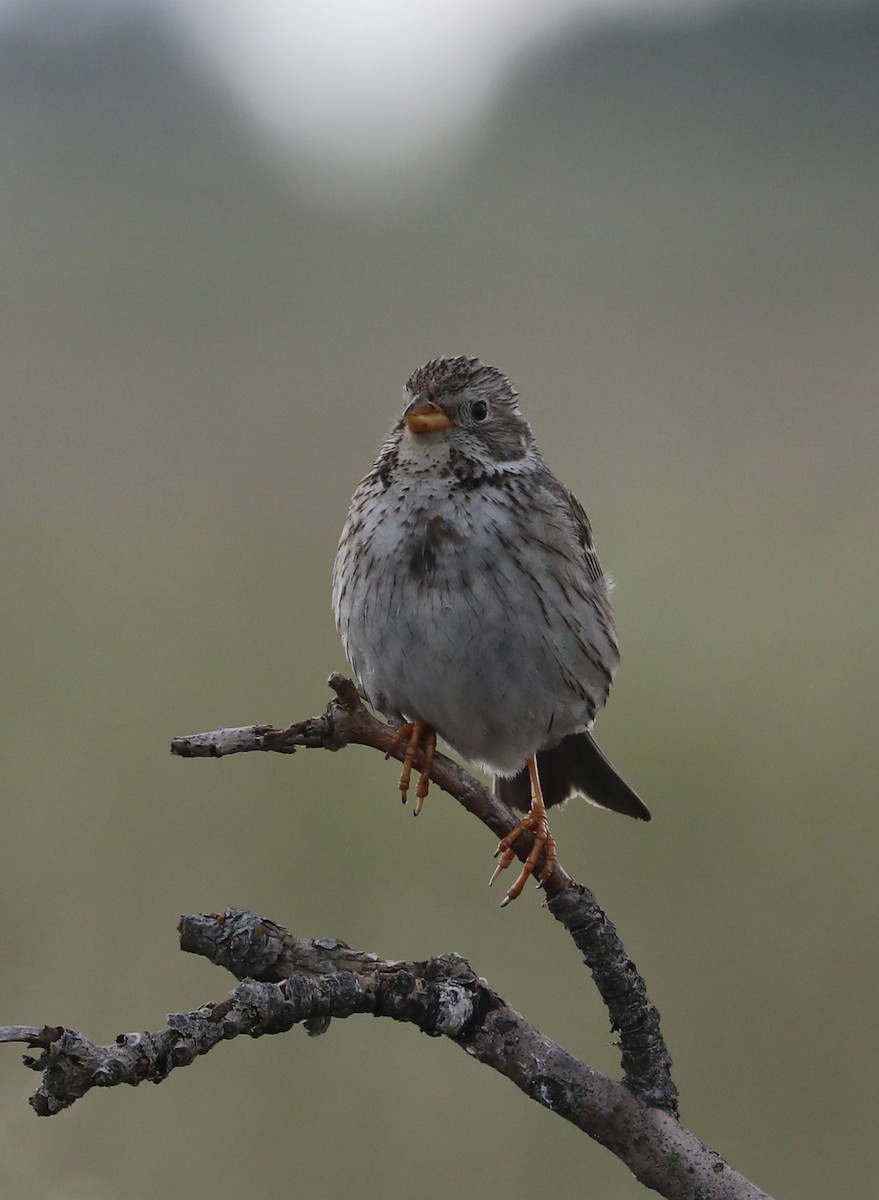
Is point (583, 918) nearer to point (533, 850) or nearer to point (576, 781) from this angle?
point (533, 850)

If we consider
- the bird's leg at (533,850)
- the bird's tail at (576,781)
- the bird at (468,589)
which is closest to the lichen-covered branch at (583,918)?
the bird's leg at (533,850)

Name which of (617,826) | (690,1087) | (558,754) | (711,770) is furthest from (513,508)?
(711,770)

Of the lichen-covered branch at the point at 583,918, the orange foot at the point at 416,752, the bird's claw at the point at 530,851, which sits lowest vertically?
the lichen-covered branch at the point at 583,918

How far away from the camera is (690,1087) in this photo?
197 inches

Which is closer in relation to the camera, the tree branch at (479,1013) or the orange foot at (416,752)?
the tree branch at (479,1013)

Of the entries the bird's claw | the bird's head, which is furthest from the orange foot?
the bird's head

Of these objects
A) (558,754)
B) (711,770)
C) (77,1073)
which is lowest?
(77,1073)

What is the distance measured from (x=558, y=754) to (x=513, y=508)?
897 millimetres

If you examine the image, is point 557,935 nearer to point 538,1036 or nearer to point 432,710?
point 432,710

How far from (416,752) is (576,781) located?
87 centimetres

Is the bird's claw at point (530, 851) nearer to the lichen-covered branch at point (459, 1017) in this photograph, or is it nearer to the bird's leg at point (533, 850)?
the bird's leg at point (533, 850)

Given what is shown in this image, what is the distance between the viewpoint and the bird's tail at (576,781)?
404 centimetres

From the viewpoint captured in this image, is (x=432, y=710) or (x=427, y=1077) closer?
Answer: (x=432, y=710)

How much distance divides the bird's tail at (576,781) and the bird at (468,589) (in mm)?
276
